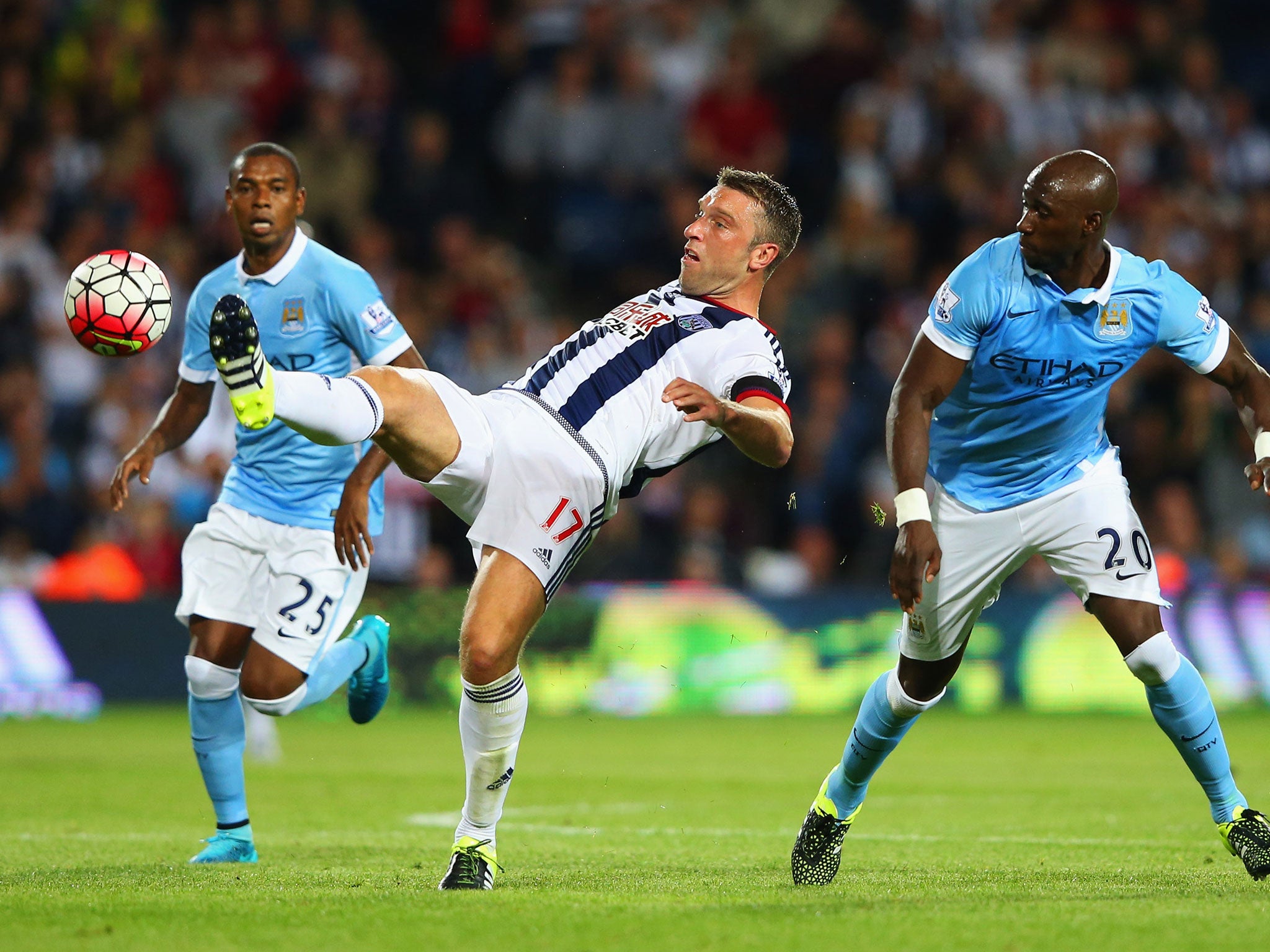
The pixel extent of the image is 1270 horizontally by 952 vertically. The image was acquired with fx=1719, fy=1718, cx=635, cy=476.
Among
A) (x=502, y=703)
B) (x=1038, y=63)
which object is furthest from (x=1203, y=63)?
(x=502, y=703)

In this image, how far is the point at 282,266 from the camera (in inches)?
288

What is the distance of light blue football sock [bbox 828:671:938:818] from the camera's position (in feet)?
20.4

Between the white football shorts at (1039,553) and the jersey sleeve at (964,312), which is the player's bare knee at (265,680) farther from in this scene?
the jersey sleeve at (964,312)

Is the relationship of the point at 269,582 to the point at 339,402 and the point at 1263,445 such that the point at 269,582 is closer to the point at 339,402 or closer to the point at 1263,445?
the point at 339,402

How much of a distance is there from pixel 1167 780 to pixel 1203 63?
33.7 feet

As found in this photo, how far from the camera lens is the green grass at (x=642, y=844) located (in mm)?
4680

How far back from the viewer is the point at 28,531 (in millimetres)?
14828

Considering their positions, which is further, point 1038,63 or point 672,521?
point 1038,63

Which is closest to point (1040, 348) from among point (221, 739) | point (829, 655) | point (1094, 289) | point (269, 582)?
point (1094, 289)

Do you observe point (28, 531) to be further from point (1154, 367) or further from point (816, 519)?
point (1154, 367)

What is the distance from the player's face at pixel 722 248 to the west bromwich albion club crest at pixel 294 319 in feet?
5.79

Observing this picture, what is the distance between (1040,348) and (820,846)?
6.29 ft

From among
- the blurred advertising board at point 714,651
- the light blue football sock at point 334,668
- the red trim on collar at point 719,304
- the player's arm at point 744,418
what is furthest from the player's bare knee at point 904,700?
the blurred advertising board at point 714,651

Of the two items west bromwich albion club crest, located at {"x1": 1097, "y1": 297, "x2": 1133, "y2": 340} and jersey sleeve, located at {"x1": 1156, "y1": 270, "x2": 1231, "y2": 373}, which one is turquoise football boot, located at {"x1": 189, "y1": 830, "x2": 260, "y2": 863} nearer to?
west bromwich albion club crest, located at {"x1": 1097, "y1": 297, "x2": 1133, "y2": 340}
